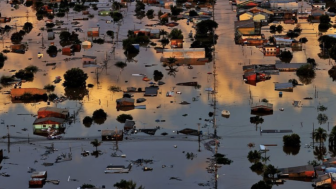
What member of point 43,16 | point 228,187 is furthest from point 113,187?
point 43,16

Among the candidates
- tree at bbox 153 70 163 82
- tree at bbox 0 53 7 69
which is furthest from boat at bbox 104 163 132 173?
tree at bbox 0 53 7 69

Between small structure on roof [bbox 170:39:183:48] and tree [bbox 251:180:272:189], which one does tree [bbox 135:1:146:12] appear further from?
tree [bbox 251:180:272:189]

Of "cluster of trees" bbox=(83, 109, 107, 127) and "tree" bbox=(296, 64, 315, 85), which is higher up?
"tree" bbox=(296, 64, 315, 85)

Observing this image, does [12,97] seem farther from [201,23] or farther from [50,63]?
[201,23]

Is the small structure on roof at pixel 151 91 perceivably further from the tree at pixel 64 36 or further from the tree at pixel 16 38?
the tree at pixel 16 38

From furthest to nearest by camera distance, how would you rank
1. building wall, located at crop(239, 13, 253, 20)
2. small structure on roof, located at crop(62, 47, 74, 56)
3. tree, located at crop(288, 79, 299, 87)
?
building wall, located at crop(239, 13, 253, 20)
small structure on roof, located at crop(62, 47, 74, 56)
tree, located at crop(288, 79, 299, 87)

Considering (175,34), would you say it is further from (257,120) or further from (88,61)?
(257,120)

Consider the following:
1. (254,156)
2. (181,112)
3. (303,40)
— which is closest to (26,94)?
(181,112)
